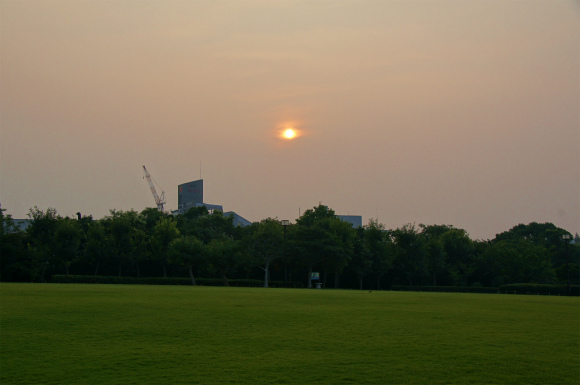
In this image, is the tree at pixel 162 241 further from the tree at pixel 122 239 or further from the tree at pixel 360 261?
the tree at pixel 360 261

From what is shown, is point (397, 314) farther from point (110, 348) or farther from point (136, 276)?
point (136, 276)

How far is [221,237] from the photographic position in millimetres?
85938

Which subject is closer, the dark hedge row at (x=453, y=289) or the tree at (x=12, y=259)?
the dark hedge row at (x=453, y=289)

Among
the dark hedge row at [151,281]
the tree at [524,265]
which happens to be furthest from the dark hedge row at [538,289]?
the dark hedge row at [151,281]

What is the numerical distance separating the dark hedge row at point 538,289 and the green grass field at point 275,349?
44.9m

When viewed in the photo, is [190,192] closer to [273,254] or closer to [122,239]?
[122,239]

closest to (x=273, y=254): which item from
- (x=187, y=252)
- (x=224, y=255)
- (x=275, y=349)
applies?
(x=224, y=255)

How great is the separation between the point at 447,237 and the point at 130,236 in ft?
155

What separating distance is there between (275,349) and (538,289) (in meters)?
57.0

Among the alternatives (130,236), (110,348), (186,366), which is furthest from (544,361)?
(130,236)

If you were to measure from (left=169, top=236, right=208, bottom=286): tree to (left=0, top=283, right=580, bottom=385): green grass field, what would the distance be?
52.9m

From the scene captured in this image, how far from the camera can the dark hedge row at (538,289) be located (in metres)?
59.8

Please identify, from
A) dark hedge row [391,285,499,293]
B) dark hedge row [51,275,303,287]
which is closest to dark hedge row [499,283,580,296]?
dark hedge row [391,285,499,293]

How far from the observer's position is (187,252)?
242 ft
